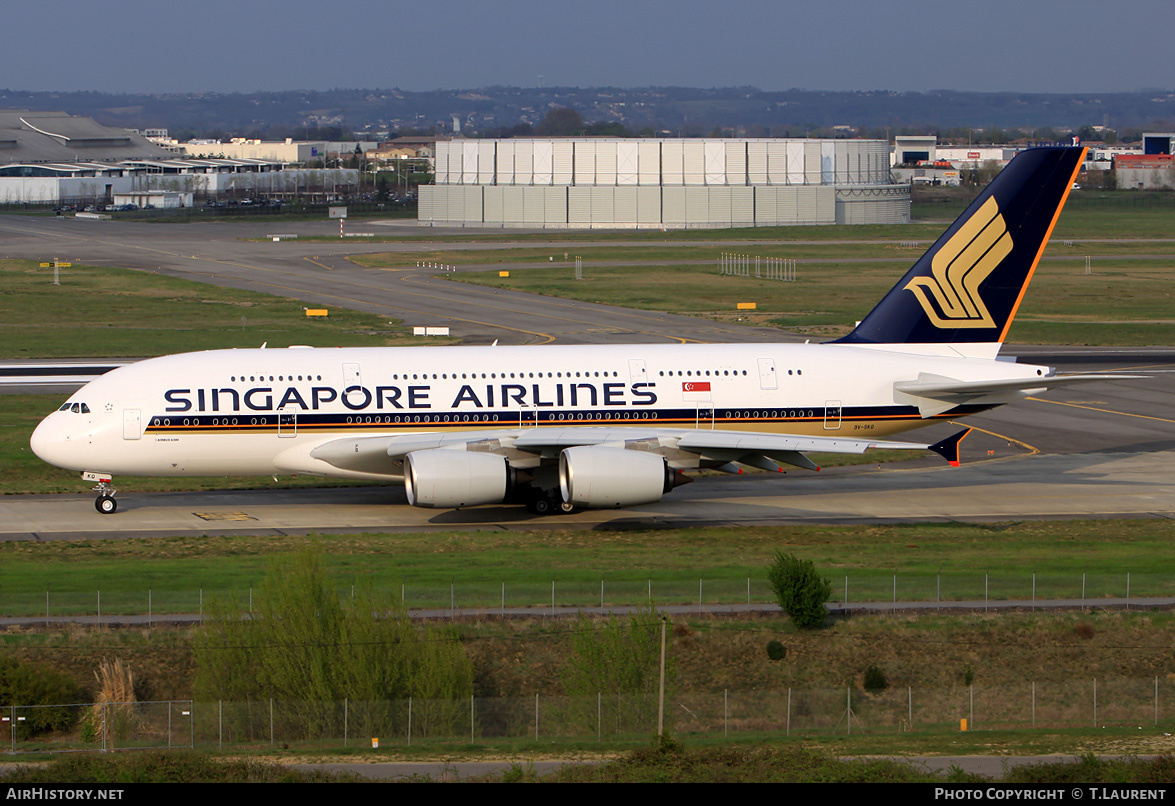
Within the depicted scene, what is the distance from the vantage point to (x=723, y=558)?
4022 centimetres

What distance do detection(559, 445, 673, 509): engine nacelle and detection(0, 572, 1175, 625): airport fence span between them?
212 inches

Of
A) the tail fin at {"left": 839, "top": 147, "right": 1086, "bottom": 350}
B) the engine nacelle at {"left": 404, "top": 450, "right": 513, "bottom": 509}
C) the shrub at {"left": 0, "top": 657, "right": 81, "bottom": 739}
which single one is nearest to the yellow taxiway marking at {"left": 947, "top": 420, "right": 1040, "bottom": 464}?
the tail fin at {"left": 839, "top": 147, "right": 1086, "bottom": 350}

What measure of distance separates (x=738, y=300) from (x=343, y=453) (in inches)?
2824

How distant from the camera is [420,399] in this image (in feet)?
149

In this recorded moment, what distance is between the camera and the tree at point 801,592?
34188 millimetres

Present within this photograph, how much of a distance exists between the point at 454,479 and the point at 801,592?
12444 millimetres

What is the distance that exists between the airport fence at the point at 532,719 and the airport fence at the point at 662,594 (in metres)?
3.80

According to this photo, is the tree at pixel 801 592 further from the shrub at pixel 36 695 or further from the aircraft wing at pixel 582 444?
the shrub at pixel 36 695

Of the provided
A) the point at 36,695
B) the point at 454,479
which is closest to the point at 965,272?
the point at 454,479

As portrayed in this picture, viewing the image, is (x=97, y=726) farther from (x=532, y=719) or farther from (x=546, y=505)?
(x=546, y=505)

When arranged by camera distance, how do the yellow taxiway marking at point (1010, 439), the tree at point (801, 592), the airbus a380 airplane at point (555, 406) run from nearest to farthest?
the tree at point (801, 592), the airbus a380 airplane at point (555, 406), the yellow taxiway marking at point (1010, 439)

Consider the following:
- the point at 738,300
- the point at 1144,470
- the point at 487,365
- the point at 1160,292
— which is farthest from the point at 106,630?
the point at 1160,292

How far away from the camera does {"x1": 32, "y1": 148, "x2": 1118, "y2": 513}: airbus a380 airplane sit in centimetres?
4353

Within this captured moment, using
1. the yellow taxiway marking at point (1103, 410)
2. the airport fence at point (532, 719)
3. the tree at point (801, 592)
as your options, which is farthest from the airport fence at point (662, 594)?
the yellow taxiway marking at point (1103, 410)
